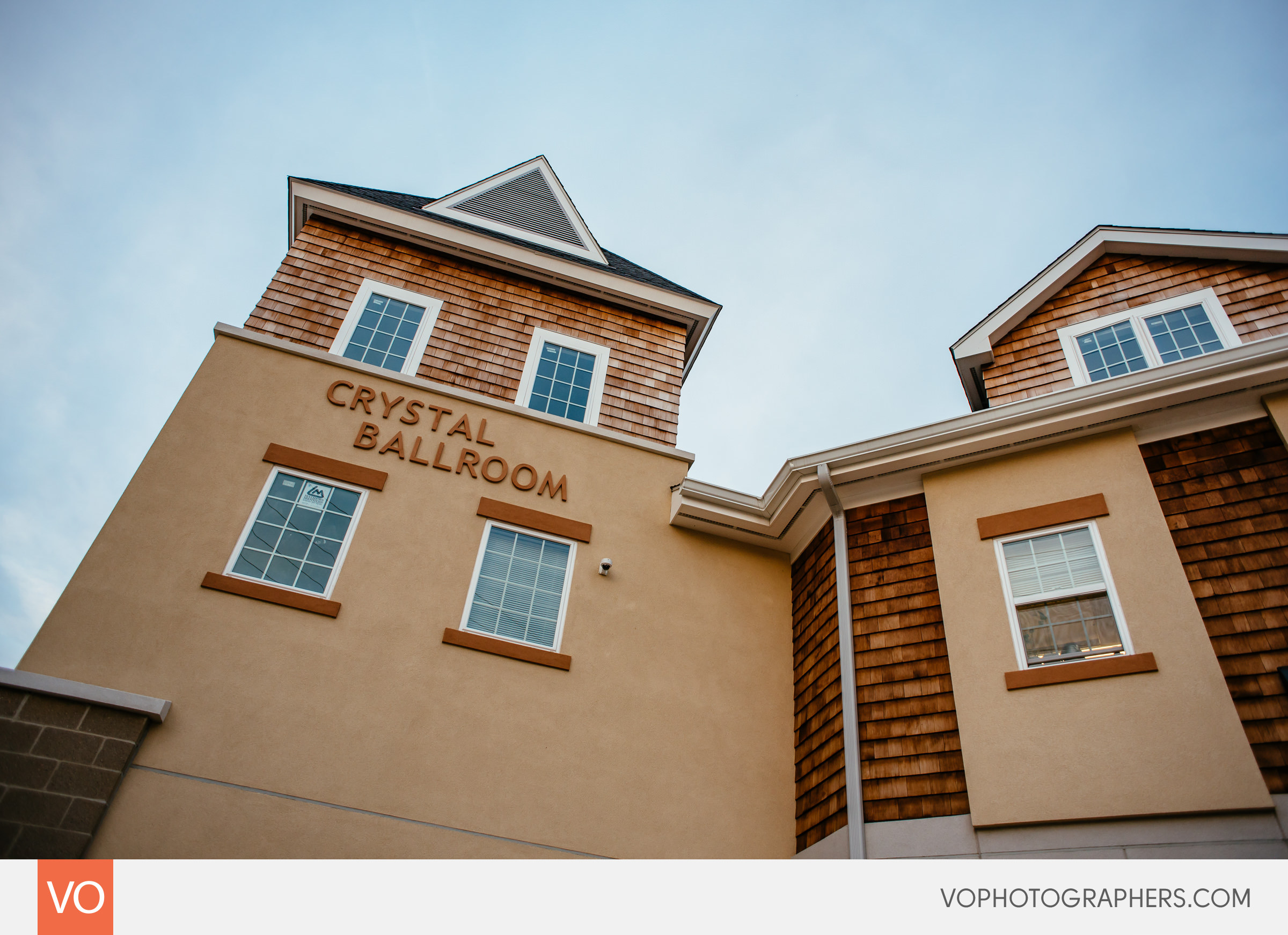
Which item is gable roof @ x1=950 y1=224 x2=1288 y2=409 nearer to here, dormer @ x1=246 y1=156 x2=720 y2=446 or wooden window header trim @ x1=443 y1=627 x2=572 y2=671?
dormer @ x1=246 y1=156 x2=720 y2=446

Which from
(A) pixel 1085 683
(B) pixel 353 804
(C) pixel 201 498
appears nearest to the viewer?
(A) pixel 1085 683

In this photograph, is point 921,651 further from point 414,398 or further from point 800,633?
point 414,398

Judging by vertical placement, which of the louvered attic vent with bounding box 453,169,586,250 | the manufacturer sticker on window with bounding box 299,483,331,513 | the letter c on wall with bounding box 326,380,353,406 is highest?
the louvered attic vent with bounding box 453,169,586,250

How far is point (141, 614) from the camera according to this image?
662cm

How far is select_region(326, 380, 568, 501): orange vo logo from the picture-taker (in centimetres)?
834

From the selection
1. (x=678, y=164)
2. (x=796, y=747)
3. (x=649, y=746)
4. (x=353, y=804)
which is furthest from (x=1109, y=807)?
(x=678, y=164)

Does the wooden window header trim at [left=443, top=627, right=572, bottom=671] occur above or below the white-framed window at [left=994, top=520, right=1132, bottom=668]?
below

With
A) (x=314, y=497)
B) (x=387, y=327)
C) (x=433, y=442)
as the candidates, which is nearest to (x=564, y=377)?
(x=433, y=442)

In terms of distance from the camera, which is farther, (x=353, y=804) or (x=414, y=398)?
(x=414, y=398)

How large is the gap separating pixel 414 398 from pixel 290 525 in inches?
84.4

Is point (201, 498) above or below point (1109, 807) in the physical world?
above
